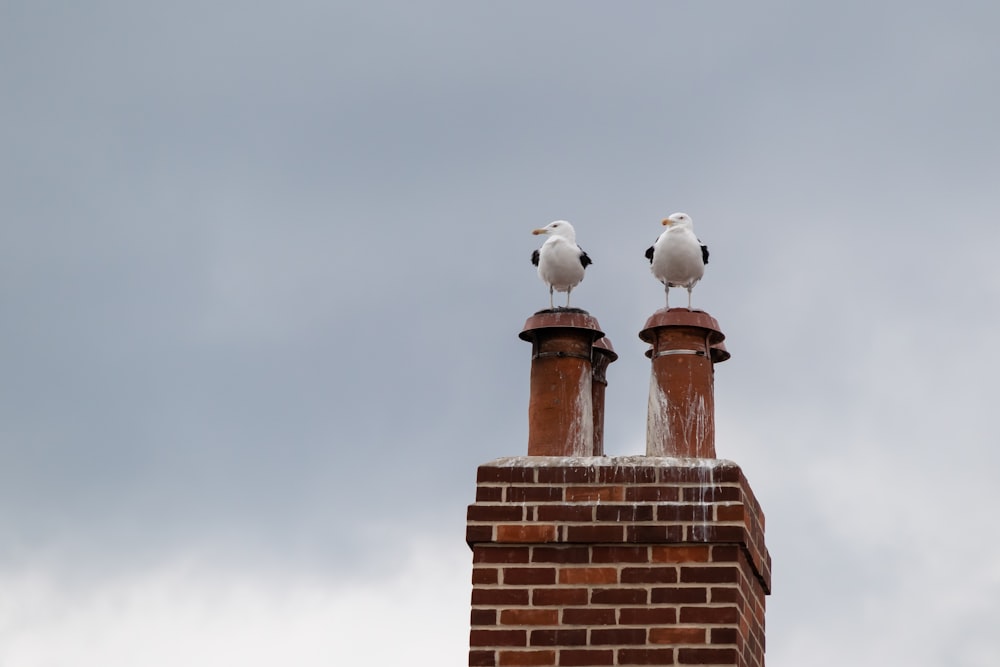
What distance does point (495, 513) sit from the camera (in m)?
6.07

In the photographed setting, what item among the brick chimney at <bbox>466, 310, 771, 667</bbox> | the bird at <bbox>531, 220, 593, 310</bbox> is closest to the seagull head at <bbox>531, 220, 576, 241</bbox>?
the bird at <bbox>531, 220, 593, 310</bbox>

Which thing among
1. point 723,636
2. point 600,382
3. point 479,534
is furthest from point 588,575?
point 600,382

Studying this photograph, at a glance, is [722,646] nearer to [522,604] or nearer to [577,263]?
[522,604]

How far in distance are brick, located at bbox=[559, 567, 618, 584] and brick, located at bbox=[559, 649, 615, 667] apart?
260mm

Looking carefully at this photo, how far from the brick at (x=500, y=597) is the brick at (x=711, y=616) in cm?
61

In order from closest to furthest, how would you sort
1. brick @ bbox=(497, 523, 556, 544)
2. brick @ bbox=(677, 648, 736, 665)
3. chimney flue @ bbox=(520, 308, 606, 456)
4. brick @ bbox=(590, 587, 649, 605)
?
brick @ bbox=(677, 648, 736, 665), brick @ bbox=(590, 587, 649, 605), brick @ bbox=(497, 523, 556, 544), chimney flue @ bbox=(520, 308, 606, 456)

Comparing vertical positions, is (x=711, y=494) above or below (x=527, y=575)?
above

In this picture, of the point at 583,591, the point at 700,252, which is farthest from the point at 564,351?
the point at 583,591

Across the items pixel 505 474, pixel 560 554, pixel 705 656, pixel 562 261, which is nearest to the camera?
pixel 705 656

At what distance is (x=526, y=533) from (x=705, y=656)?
32.1 inches

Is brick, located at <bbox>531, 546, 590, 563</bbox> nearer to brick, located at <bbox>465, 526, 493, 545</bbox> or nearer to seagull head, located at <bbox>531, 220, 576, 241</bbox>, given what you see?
brick, located at <bbox>465, 526, 493, 545</bbox>

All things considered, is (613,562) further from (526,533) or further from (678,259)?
(678,259)

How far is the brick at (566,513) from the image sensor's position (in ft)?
19.8

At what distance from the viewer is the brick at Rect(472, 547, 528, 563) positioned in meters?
6.04
